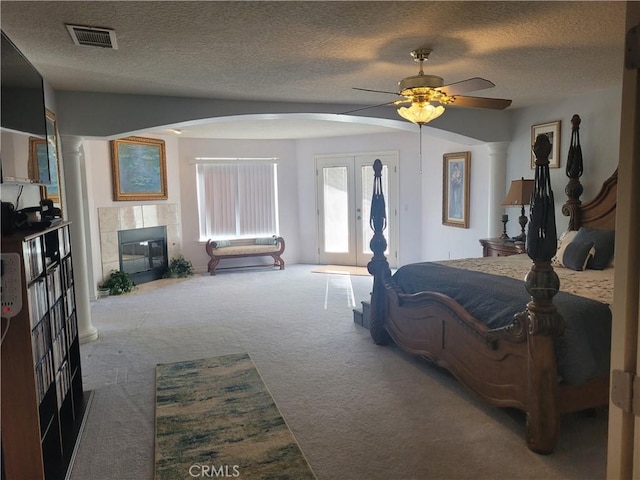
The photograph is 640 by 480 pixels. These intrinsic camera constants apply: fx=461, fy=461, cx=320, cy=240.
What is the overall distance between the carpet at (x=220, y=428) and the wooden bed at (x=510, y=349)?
Result: 4.10 ft

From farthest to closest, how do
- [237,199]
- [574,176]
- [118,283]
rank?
[237,199]
[118,283]
[574,176]

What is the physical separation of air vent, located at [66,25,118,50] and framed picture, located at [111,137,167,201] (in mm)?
4447

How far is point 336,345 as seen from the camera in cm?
432

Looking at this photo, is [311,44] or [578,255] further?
[578,255]

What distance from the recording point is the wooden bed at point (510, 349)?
8.12ft

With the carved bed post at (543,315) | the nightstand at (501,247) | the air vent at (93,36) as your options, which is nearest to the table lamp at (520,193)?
the nightstand at (501,247)

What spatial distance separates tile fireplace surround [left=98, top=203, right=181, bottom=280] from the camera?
6.89 m

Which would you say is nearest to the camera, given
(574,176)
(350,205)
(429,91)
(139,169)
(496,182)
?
(429,91)

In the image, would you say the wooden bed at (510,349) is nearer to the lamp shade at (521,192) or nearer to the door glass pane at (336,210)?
the lamp shade at (521,192)

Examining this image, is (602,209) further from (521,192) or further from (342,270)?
(342,270)

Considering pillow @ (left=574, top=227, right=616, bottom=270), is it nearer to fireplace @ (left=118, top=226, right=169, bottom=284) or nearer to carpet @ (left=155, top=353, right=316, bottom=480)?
carpet @ (left=155, top=353, right=316, bottom=480)

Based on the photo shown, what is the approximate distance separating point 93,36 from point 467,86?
230 cm

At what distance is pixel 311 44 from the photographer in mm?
2914

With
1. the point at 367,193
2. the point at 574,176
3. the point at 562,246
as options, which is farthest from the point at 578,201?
the point at 367,193
